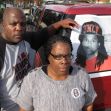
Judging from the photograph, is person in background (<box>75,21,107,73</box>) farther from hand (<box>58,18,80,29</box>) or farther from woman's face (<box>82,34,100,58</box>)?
hand (<box>58,18,80,29</box>)

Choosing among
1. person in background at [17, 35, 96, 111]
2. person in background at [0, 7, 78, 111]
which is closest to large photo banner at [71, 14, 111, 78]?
person in background at [0, 7, 78, 111]

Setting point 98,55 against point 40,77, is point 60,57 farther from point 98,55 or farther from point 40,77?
point 98,55

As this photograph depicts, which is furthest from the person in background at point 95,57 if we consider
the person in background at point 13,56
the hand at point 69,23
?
the person in background at point 13,56

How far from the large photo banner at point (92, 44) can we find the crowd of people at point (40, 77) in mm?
572

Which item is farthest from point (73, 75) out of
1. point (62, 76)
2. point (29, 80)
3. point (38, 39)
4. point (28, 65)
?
point (38, 39)

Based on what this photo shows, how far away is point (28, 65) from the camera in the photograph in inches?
114

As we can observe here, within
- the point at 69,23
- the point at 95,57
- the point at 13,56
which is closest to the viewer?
the point at 13,56

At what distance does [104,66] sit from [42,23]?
127cm

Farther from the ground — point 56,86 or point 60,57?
point 60,57

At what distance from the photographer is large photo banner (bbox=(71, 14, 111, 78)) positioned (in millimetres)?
3248

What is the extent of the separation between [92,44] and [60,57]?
915 millimetres

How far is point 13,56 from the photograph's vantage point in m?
2.76

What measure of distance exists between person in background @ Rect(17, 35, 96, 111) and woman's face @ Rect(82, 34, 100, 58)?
2.57 feet

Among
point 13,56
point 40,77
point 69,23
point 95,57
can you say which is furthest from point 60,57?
point 95,57
